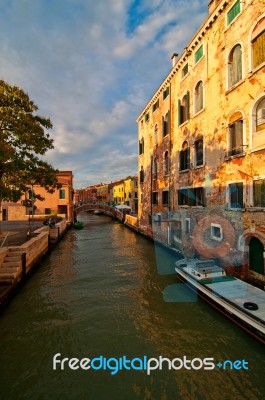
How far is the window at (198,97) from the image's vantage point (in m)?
14.7

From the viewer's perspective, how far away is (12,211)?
112ft

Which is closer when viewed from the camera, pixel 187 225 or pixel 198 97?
pixel 198 97

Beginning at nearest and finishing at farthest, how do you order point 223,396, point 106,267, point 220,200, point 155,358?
1. point 223,396
2. point 155,358
3. point 220,200
4. point 106,267

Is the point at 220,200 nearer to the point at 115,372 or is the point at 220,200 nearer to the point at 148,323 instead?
the point at 148,323

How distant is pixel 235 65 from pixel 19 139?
1229cm

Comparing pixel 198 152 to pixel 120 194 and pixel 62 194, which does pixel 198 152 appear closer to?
pixel 62 194

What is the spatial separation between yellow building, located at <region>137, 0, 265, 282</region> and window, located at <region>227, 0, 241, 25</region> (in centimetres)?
4

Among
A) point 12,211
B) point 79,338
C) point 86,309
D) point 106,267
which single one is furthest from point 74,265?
point 12,211

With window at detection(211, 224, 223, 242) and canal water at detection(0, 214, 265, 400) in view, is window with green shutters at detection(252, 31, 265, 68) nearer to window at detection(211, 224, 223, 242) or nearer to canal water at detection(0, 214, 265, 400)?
window at detection(211, 224, 223, 242)

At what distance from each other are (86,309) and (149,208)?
1598 centimetres

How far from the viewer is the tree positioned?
12164mm

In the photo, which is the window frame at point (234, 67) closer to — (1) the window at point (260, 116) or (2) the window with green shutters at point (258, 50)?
(2) the window with green shutters at point (258, 50)

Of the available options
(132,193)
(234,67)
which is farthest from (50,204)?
(234,67)

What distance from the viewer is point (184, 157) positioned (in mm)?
16719
